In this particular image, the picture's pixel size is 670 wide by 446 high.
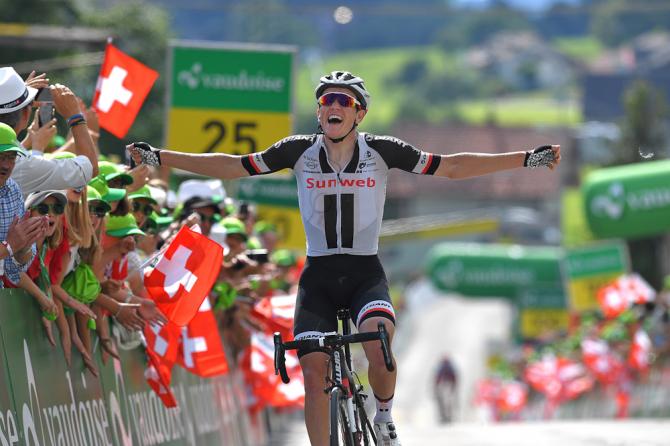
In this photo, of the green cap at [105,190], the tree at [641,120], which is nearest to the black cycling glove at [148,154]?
the green cap at [105,190]

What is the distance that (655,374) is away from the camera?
27.2 m

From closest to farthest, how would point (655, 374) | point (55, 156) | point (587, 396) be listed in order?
point (55, 156) → point (655, 374) → point (587, 396)

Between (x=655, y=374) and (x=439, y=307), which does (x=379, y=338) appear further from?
(x=439, y=307)

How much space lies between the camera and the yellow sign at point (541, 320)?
4944 centimetres

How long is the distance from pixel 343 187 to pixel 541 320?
135 feet

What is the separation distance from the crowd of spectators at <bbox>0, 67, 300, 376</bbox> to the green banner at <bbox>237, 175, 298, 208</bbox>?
34.8 feet

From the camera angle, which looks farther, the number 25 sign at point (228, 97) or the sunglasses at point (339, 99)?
the number 25 sign at point (228, 97)

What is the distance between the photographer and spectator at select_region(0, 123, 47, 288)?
8188mm

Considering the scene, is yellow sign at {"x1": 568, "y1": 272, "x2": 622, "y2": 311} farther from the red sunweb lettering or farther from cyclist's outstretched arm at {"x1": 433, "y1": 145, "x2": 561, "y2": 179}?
the red sunweb lettering

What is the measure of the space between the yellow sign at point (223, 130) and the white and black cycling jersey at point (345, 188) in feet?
31.1

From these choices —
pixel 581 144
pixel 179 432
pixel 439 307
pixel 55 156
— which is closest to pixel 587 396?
pixel 179 432

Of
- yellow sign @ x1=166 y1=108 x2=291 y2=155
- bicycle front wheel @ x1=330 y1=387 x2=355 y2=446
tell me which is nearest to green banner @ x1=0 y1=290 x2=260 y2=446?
bicycle front wheel @ x1=330 y1=387 x2=355 y2=446

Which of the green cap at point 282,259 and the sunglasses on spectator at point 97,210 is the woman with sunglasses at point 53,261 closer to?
the sunglasses on spectator at point 97,210

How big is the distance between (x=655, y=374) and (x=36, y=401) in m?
19.6
